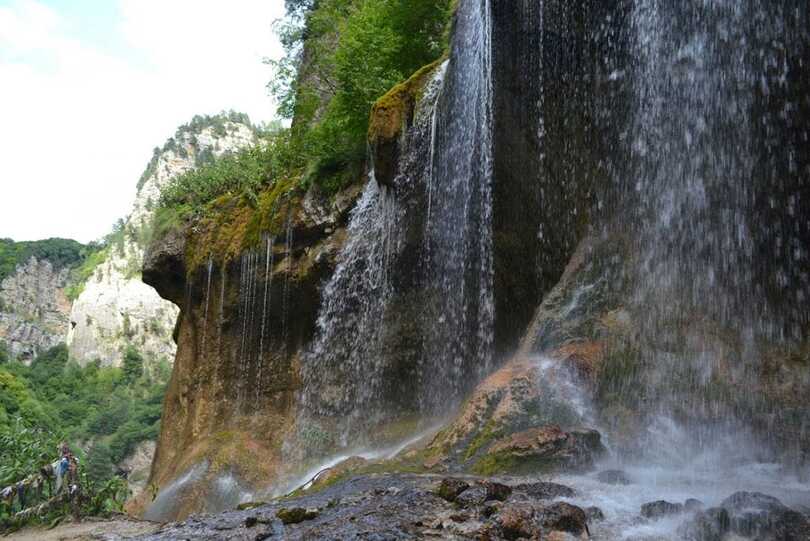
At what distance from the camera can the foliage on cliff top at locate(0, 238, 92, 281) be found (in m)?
109

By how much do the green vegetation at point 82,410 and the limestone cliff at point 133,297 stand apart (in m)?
2.68

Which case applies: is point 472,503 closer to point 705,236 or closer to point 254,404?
point 705,236

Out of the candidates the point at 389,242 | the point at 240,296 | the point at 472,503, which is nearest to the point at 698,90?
the point at 389,242

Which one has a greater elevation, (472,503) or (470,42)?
(470,42)

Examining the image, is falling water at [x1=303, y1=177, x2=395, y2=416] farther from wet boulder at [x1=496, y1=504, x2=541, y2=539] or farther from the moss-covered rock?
wet boulder at [x1=496, y1=504, x2=541, y2=539]

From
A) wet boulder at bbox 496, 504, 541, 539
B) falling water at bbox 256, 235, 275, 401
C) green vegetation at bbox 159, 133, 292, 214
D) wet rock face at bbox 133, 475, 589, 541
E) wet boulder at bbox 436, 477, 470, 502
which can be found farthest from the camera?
green vegetation at bbox 159, 133, 292, 214

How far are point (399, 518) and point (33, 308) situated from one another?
11133 cm

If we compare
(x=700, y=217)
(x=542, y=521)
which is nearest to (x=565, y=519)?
(x=542, y=521)

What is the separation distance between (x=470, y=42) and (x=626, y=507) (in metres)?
8.36

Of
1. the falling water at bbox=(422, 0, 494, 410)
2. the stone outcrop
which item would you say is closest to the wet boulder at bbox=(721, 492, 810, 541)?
the falling water at bbox=(422, 0, 494, 410)

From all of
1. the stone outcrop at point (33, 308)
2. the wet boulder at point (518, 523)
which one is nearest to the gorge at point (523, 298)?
the wet boulder at point (518, 523)

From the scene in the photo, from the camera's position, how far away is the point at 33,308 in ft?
345

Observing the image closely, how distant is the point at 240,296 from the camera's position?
17.1 m

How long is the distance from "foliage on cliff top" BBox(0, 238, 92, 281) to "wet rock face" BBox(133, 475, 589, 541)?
110715 mm
